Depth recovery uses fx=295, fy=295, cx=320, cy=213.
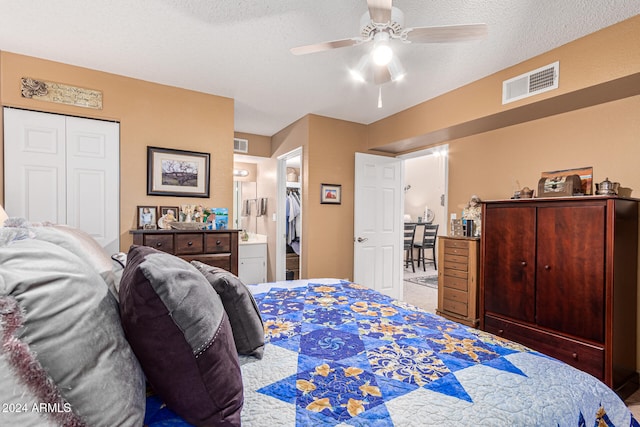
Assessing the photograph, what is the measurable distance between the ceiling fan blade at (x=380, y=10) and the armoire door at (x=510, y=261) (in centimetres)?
198

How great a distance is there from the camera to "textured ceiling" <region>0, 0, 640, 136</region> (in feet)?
6.29

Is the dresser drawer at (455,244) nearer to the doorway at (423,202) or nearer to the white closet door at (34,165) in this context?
the doorway at (423,202)

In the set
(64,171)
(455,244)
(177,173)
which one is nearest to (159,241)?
(177,173)

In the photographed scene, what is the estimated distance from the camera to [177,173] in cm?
319

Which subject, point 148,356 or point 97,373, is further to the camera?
point 148,356

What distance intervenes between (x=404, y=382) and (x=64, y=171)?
3293 millimetres

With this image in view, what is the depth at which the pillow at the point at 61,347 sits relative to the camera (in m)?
0.51

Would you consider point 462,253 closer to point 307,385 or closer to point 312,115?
point 312,115

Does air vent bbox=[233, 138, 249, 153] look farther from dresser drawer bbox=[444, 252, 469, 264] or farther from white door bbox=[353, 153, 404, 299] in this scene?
dresser drawer bbox=[444, 252, 469, 264]

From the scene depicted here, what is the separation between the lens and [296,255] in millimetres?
5266

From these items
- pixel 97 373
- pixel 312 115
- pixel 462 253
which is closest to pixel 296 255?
pixel 312 115

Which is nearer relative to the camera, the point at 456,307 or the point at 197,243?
the point at 197,243

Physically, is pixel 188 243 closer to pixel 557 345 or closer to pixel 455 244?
pixel 455 244

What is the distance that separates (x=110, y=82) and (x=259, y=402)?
3301 millimetres
